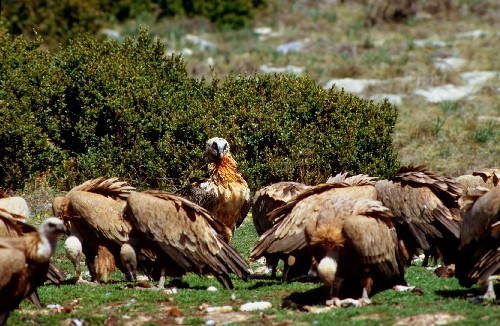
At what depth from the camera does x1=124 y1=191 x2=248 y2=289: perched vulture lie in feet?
33.3

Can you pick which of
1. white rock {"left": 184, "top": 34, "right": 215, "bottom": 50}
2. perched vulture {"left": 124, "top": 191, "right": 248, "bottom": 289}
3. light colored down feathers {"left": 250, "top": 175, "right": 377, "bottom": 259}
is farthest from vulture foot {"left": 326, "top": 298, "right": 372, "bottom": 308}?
white rock {"left": 184, "top": 34, "right": 215, "bottom": 50}

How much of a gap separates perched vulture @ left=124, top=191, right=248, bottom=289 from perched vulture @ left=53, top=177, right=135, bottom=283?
13.5 inches

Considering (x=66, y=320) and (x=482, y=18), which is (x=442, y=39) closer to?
(x=482, y=18)

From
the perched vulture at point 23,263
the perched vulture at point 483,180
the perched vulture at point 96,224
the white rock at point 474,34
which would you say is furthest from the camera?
the white rock at point 474,34

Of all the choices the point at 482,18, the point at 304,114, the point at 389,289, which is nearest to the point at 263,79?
the point at 304,114

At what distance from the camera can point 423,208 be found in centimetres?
1084

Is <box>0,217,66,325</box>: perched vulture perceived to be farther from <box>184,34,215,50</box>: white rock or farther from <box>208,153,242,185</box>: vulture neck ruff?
<box>184,34,215,50</box>: white rock

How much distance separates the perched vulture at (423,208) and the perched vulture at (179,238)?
2.06 m

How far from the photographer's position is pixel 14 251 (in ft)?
25.0

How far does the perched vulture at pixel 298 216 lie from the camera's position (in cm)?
995

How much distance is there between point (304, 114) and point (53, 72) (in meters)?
4.98

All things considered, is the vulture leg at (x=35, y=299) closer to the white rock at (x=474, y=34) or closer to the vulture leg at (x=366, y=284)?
the vulture leg at (x=366, y=284)

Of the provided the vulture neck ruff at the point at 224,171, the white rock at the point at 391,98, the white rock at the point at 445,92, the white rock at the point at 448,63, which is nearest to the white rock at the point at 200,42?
the white rock at the point at 448,63

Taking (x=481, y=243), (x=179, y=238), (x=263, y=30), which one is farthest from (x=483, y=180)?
(x=263, y=30)
